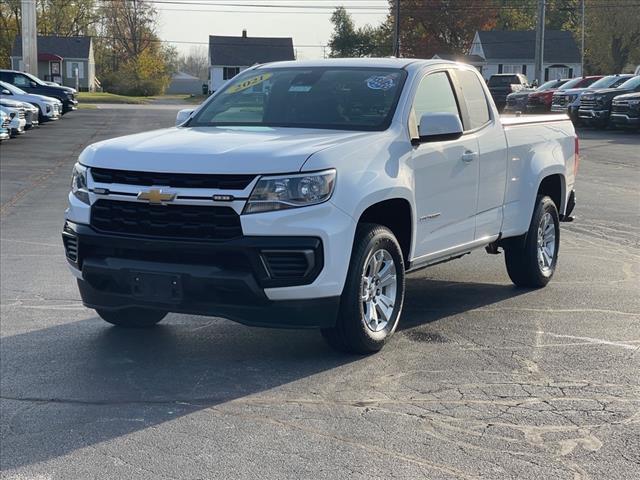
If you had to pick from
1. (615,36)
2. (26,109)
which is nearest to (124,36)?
(615,36)

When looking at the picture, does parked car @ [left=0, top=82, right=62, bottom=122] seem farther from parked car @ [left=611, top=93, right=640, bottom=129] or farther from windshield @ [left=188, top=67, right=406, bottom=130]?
windshield @ [left=188, top=67, right=406, bottom=130]

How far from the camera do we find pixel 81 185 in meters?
6.42

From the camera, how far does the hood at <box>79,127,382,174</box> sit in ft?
19.2

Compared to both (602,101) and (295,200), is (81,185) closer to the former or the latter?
(295,200)

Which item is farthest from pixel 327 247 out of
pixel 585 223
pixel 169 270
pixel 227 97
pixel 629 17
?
pixel 629 17

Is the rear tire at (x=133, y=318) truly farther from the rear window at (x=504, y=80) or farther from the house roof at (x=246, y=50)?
the house roof at (x=246, y=50)

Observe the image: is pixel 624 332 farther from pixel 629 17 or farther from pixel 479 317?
pixel 629 17

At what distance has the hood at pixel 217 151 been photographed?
19.2 ft

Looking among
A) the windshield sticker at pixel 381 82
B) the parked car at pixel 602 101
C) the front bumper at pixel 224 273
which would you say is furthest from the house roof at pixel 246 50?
the front bumper at pixel 224 273

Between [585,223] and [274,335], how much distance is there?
23.7 ft

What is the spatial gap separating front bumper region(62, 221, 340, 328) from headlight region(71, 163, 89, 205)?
0.30 meters

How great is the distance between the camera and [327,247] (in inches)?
232

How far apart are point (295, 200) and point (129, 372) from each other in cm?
153

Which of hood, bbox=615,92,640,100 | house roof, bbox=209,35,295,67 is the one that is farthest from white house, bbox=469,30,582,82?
hood, bbox=615,92,640,100
